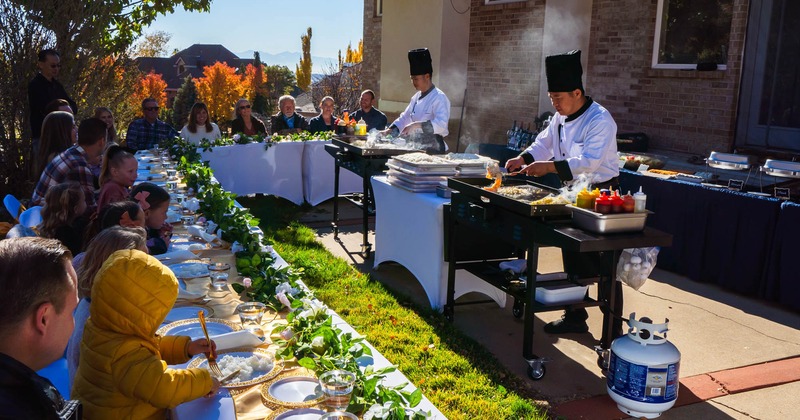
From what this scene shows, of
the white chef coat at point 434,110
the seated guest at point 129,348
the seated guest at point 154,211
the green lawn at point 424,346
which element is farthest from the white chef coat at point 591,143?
the seated guest at point 129,348

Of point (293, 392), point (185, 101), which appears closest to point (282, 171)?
point (293, 392)

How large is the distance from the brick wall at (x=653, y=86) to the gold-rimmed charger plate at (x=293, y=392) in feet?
24.1

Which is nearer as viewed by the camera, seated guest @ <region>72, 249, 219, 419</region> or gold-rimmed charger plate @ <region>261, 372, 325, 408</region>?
seated guest @ <region>72, 249, 219, 419</region>

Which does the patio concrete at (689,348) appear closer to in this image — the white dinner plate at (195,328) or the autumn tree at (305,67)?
the white dinner plate at (195,328)

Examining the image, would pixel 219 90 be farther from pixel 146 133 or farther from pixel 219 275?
pixel 219 275

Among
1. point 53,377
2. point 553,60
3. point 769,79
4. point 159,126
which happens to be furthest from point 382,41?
point 53,377

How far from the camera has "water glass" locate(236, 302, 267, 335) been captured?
2873mm

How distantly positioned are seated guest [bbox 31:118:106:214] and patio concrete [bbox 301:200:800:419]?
2695mm

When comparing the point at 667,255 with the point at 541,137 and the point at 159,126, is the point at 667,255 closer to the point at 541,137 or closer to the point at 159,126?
the point at 541,137

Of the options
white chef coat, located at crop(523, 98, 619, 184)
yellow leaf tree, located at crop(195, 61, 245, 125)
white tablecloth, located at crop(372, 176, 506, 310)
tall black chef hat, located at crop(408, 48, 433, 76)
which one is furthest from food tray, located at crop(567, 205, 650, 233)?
yellow leaf tree, located at crop(195, 61, 245, 125)

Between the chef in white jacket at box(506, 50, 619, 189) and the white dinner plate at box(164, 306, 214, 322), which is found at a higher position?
the chef in white jacket at box(506, 50, 619, 189)

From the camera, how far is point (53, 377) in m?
2.64

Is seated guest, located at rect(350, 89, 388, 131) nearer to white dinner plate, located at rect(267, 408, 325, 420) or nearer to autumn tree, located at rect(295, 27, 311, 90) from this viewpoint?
white dinner plate, located at rect(267, 408, 325, 420)

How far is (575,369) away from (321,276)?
2.67 meters
